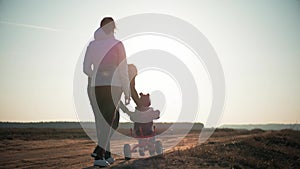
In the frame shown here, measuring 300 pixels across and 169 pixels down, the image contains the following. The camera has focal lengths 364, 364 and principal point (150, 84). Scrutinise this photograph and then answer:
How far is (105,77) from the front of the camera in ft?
21.5

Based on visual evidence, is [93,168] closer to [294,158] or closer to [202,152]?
[202,152]

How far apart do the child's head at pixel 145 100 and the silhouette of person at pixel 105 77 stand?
6.96ft

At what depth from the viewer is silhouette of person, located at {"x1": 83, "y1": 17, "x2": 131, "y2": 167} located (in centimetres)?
655

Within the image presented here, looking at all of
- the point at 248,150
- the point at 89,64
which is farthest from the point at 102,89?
the point at 248,150

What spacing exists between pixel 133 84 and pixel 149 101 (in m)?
0.73

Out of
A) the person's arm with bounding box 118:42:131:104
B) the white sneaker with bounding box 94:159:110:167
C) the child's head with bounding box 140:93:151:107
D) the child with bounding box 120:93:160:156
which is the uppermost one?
the person's arm with bounding box 118:42:131:104

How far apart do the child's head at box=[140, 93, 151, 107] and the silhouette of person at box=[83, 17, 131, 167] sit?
2.12m

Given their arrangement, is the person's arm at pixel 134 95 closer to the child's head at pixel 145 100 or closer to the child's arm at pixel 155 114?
the child's head at pixel 145 100

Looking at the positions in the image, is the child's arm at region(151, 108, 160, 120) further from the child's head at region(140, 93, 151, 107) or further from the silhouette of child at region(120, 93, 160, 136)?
the child's head at region(140, 93, 151, 107)

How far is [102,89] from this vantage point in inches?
257

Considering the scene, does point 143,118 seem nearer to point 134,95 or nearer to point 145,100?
point 145,100

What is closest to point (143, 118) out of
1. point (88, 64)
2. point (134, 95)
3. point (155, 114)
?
point (155, 114)

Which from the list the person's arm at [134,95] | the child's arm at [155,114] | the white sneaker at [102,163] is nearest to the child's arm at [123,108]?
the person's arm at [134,95]

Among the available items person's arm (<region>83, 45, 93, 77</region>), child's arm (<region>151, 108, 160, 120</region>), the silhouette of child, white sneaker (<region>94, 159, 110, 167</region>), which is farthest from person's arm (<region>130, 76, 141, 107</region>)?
white sneaker (<region>94, 159, 110, 167</region>)
